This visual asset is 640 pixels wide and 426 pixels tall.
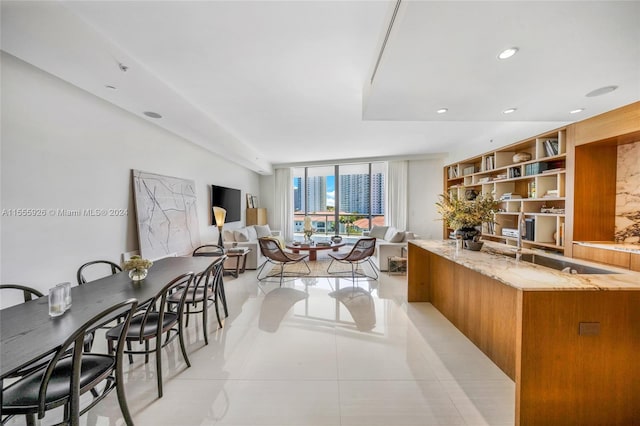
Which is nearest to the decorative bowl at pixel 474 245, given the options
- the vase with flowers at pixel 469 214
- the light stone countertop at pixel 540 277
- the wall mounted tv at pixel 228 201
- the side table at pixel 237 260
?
the vase with flowers at pixel 469 214

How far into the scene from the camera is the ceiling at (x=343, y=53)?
1.42 meters

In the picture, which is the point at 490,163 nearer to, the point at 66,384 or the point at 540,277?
the point at 540,277

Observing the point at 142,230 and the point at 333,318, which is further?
the point at 142,230

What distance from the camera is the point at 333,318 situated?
9.86ft

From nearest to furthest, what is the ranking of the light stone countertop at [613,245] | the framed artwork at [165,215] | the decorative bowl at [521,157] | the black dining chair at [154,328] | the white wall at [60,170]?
the black dining chair at [154,328]
the white wall at [60,170]
the light stone countertop at [613,245]
the framed artwork at [165,215]
the decorative bowl at [521,157]

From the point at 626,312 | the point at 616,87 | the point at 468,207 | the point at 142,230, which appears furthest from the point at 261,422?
the point at 616,87

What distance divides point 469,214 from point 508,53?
1.47 m

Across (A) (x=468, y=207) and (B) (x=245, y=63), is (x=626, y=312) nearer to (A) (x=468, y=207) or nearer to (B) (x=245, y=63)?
(A) (x=468, y=207)

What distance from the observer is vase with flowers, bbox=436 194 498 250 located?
2.57m

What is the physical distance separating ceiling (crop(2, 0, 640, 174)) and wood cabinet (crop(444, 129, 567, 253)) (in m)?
0.46

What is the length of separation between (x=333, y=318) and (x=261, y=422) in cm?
154

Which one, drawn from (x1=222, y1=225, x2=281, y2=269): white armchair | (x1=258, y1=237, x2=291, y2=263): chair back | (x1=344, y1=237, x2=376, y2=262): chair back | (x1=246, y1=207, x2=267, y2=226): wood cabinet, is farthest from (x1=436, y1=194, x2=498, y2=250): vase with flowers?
(x1=246, y1=207, x2=267, y2=226): wood cabinet

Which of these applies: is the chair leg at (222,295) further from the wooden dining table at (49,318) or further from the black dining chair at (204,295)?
the wooden dining table at (49,318)

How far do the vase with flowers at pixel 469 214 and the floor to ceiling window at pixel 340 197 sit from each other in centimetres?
487
